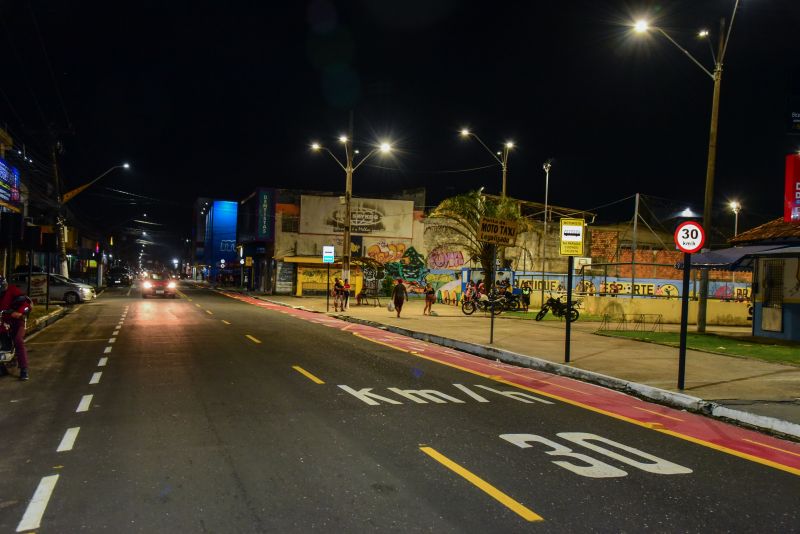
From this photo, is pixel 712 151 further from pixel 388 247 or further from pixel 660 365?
pixel 388 247

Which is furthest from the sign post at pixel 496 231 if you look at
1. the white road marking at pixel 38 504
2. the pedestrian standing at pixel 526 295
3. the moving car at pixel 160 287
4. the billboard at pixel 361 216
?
the billboard at pixel 361 216

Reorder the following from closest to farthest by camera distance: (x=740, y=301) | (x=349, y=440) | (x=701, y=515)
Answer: (x=701, y=515), (x=349, y=440), (x=740, y=301)

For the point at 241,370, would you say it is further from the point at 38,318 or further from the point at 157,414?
the point at 38,318

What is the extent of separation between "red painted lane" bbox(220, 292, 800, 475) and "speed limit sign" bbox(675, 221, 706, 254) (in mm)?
2644

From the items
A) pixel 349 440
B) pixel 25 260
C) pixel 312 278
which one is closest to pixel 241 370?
pixel 349 440

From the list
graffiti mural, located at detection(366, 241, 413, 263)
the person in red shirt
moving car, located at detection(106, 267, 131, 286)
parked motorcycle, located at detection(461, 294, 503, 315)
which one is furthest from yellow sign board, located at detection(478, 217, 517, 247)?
moving car, located at detection(106, 267, 131, 286)

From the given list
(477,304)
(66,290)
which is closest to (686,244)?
(477,304)

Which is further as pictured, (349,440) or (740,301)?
(740,301)

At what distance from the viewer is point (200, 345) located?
1461 cm

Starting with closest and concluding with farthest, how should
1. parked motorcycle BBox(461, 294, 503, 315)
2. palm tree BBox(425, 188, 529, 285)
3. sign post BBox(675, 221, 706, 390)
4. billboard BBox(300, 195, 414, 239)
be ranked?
sign post BBox(675, 221, 706, 390), parked motorcycle BBox(461, 294, 503, 315), palm tree BBox(425, 188, 529, 285), billboard BBox(300, 195, 414, 239)

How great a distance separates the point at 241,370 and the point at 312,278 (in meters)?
35.8

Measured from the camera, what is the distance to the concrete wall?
82.8 feet

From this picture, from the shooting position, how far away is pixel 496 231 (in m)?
15.0

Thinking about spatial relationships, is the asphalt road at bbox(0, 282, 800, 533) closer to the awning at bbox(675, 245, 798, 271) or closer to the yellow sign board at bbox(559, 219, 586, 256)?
the yellow sign board at bbox(559, 219, 586, 256)
